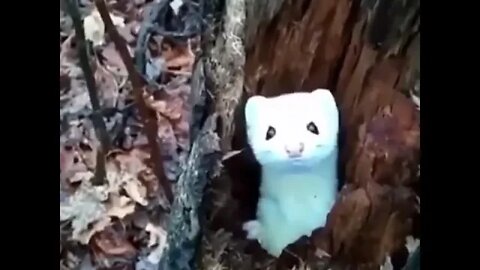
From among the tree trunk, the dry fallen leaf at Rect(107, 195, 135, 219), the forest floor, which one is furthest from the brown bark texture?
the dry fallen leaf at Rect(107, 195, 135, 219)

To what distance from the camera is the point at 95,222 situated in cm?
97

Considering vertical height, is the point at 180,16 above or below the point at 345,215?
above

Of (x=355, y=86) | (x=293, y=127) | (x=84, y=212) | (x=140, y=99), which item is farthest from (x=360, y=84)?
(x=84, y=212)

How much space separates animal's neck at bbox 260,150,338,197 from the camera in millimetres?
953

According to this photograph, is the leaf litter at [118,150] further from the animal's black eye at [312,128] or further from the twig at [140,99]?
the animal's black eye at [312,128]

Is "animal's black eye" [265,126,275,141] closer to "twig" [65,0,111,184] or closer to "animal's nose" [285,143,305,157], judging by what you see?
"animal's nose" [285,143,305,157]

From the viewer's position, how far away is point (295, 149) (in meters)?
0.93

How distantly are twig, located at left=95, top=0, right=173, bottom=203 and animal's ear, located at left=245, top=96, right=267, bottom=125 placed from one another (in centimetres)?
12

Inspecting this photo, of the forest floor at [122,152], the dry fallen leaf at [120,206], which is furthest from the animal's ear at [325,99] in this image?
the dry fallen leaf at [120,206]

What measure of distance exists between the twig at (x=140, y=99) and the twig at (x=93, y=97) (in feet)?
0.11

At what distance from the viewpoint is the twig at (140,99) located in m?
0.97
